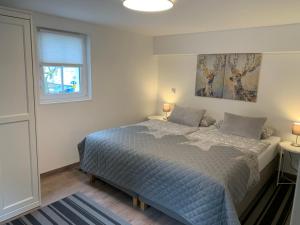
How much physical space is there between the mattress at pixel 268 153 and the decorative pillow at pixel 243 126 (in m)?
0.19

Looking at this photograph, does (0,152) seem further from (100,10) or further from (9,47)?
(100,10)

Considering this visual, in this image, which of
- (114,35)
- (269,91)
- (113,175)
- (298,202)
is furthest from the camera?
(114,35)

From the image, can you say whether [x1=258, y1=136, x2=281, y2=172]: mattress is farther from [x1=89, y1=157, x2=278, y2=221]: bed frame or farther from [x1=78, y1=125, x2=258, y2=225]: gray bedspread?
[x1=78, y1=125, x2=258, y2=225]: gray bedspread

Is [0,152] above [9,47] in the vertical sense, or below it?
below

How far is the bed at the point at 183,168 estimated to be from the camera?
1.97 metres

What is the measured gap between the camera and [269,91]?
11.1 ft

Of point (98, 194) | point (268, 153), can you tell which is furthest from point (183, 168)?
point (268, 153)

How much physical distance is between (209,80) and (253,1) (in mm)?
1962

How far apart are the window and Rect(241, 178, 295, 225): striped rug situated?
2716mm

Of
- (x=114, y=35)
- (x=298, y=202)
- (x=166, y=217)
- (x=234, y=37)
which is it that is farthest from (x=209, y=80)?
(x=298, y=202)

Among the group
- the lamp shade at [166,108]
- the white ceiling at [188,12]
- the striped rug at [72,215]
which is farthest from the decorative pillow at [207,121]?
the striped rug at [72,215]

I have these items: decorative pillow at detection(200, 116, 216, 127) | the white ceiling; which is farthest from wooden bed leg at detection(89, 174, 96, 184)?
the white ceiling

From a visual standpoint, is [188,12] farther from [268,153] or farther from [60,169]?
[60,169]

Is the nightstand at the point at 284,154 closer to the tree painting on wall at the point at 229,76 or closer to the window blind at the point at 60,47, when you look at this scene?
the tree painting on wall at the point at 229,76
